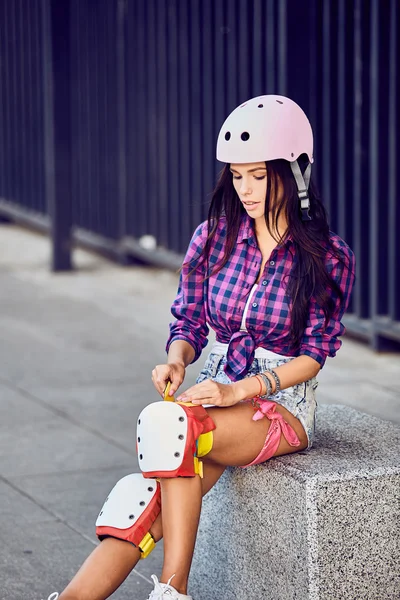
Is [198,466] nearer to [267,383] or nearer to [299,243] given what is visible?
[267,383]

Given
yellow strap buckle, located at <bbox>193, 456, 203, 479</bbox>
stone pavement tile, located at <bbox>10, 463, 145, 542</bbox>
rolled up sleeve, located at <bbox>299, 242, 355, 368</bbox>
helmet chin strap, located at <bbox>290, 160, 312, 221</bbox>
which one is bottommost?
stone pavement tile, located at <bbox>10, 463, 145, 542</bbox>

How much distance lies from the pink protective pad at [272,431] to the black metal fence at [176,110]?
3601 millimetres

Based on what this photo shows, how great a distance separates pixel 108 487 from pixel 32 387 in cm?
183

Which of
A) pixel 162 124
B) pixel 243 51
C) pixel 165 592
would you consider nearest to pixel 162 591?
pixel 165 592

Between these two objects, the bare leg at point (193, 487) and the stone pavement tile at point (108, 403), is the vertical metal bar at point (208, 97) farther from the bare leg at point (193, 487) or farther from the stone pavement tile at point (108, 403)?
the bare leg at point (193, 487)

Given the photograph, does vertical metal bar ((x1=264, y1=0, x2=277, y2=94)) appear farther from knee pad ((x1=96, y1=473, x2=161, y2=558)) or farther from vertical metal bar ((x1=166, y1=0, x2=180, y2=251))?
knee pad ((x1=96, y1=473, x2=161, y2=558))

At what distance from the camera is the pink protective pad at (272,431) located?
362 cm

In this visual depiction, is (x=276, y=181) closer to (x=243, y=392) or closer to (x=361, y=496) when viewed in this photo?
(x=243, y=392)

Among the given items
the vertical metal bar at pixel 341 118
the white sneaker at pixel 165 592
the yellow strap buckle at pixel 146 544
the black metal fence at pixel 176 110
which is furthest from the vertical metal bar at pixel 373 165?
the white sneaker at pixel 165 592

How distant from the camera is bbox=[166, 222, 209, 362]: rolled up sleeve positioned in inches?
156

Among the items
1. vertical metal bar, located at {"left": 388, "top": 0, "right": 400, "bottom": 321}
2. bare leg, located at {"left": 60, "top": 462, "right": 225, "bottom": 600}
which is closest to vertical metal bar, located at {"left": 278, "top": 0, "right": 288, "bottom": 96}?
vertical metal bar, located at {"left": 388, "top": 0, "right": 400, "bottom": 321}

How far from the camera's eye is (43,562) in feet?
14.2

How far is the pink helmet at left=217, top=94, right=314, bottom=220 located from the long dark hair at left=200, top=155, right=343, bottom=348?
0.11ft

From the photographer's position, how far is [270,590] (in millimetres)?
3627
